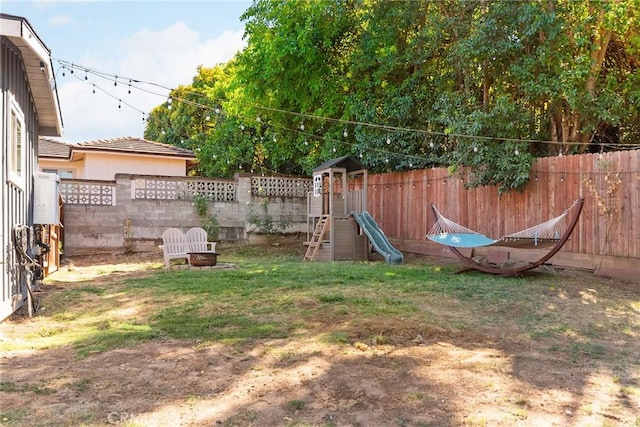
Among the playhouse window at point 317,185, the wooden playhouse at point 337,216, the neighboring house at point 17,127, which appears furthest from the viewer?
the playhouse window at point 317,185

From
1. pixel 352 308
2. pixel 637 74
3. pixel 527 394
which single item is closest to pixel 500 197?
pixel 637 74

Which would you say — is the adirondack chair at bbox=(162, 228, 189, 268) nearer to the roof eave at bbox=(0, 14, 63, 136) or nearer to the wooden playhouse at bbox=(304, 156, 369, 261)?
the roof eave at bbox=(0, 14, 63, 136)

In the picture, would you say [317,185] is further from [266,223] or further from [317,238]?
[266,223]

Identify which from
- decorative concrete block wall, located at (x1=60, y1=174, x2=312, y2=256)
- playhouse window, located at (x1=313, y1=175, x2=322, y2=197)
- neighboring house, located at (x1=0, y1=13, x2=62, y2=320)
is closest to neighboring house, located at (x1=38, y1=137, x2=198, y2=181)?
→ decorative concrete block wall, located at (x1=60, y1=174, x2=312, y2=256)

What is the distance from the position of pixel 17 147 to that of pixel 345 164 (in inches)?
320

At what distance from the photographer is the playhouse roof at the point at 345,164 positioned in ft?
41.8

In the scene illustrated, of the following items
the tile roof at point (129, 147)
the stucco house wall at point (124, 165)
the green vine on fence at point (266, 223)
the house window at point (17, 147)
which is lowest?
the green vine on fence at point (266, 223)

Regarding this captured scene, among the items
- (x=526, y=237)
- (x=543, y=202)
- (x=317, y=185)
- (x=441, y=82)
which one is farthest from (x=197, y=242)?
(x=441, y=82)

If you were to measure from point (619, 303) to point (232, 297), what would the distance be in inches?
192

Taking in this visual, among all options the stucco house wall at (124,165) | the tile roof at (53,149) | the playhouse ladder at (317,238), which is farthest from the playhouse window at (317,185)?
the tile roof at (53,149)

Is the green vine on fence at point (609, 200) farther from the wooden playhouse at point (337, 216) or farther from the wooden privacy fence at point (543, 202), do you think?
the wooden playhouse at point (337, 216)

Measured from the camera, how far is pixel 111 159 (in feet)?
58.1

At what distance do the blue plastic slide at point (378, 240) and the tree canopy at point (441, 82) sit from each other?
1907mm

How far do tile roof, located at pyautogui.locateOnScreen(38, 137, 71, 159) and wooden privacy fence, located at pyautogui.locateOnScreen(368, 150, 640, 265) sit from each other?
39.6ft
